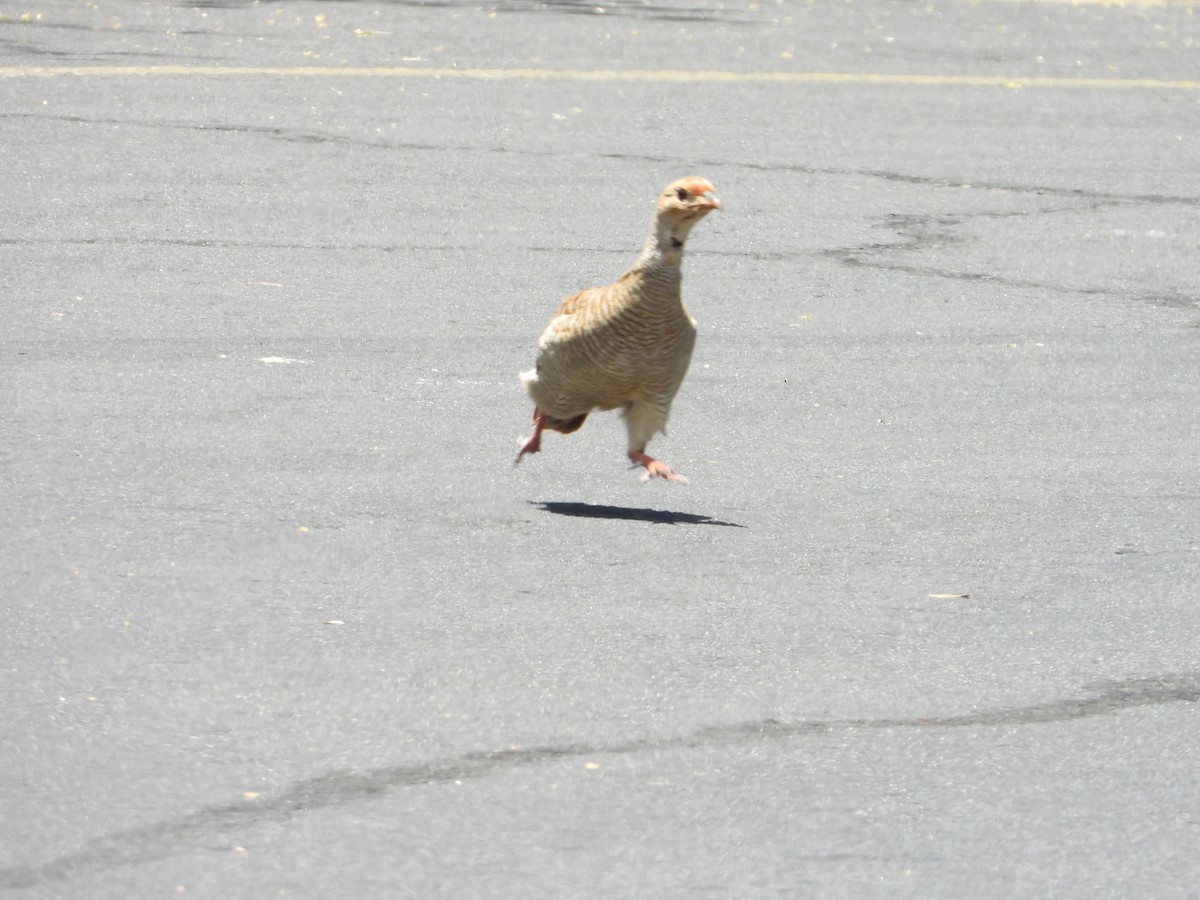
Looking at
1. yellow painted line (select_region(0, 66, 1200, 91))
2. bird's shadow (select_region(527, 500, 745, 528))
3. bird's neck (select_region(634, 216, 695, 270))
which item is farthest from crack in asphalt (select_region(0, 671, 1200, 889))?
yellow painted line (select_region(0, 66, 1200, 91))

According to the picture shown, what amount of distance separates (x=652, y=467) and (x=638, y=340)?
1.59 feet

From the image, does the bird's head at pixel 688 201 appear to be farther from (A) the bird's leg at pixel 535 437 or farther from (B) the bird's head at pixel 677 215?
(A) the bird's leg at pixel 535 437

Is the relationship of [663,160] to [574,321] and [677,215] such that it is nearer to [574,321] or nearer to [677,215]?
[574,321]

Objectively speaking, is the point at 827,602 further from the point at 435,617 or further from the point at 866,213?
the point at 866,213

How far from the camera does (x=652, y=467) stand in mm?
6922

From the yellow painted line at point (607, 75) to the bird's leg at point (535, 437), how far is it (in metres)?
6.86

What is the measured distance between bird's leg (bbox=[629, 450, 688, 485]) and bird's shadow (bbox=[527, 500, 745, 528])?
12 centimetres

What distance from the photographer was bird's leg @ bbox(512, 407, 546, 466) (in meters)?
7.12

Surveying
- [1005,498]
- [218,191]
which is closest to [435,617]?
[1005,498]

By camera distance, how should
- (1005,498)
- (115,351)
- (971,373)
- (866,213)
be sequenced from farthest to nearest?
(866,213), (971,373), (115,351), (1005,498)

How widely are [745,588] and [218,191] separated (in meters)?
5.46

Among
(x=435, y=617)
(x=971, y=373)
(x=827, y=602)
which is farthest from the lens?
(x=971, y=373)

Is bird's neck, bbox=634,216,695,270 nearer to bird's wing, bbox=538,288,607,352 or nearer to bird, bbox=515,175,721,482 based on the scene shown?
bird, bbox=515,175,721,482

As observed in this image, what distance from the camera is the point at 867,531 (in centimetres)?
677
